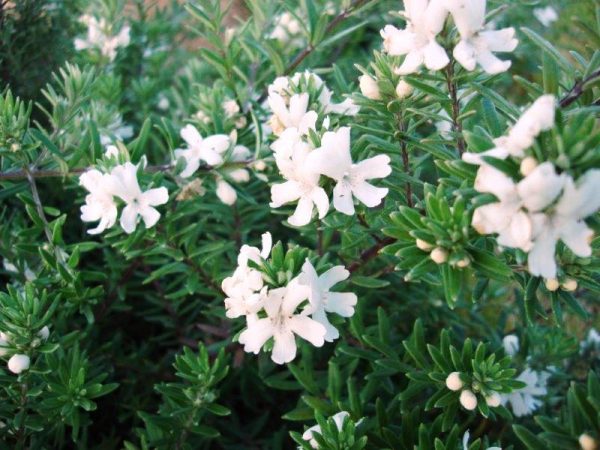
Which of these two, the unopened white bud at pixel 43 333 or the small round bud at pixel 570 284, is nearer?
the small round bud at pixel 570 284

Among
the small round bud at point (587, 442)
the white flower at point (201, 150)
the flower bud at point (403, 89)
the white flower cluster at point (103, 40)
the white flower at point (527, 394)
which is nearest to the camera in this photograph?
the small round bud at point (587, 442)

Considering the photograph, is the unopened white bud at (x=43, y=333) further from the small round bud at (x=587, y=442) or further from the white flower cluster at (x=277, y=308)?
the small round bud at (x=587, y=442)

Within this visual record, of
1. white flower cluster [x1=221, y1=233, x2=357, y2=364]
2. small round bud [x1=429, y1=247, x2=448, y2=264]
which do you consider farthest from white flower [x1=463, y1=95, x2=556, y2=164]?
white flower cluster [x1=221, y1=233, x2=357, y2=364]

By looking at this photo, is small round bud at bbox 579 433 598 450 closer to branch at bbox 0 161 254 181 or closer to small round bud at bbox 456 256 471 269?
small round bud at bbox 456 256 471 269

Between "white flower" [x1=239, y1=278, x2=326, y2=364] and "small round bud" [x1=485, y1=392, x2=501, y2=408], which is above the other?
"white flower" [x1=239, y1=278, x2=326, y2=364]

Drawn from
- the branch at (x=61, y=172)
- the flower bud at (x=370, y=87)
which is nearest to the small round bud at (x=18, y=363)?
the branch at (x=61, y=172)

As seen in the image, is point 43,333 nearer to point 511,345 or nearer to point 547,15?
point 511,345
